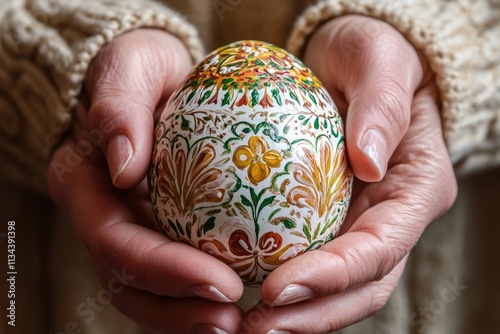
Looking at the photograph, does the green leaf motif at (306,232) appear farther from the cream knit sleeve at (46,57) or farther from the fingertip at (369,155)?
the cream knit sleeve at (46,57)

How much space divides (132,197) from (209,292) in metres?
0.22

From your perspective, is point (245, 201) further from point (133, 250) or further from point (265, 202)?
point (133, 250)

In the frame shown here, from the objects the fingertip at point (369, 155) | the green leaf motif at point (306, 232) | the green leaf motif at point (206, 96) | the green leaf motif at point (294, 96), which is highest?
the green leaf motif at point (294, 96)

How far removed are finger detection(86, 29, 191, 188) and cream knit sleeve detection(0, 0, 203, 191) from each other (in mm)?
18

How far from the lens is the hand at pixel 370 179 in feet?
1.96

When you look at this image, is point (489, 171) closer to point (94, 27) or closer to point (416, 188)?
point (416, 188)

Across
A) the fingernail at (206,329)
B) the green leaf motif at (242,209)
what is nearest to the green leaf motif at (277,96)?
the green leaf motif at (242,209)

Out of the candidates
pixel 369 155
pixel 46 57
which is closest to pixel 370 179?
pixel 369 155

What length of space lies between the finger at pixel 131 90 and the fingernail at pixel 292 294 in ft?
0.63

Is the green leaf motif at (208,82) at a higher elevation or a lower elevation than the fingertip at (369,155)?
higher

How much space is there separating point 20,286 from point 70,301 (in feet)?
0.24

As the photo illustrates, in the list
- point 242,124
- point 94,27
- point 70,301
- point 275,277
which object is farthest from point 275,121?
point 70,301

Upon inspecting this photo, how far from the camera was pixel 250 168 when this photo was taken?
1.94ft

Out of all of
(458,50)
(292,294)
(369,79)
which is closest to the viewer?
(292,294)
